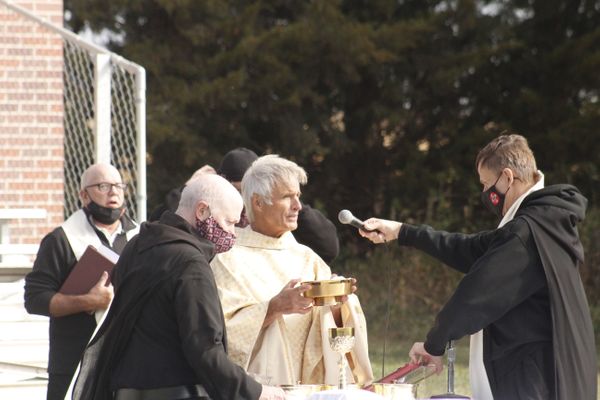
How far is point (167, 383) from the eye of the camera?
4438mm

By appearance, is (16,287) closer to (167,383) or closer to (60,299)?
(60,299)

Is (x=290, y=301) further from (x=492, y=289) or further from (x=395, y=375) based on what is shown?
(x=492, y=289)

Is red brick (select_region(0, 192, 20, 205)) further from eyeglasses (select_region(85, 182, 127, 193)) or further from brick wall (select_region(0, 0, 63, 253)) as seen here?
eyeglasses (select_region(85, 182, 127, 193))

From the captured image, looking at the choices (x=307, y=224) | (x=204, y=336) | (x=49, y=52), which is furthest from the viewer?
(x=49, y=52)

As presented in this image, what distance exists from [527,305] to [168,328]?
1.60 m

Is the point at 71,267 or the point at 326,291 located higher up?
the point at 71,267

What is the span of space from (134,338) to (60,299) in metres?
1.87

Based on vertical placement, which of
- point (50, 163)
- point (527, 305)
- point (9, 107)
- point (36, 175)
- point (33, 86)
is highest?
point (33, 86)

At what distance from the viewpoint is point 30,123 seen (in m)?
10.9

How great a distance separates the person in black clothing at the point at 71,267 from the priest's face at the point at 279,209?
3.56ft

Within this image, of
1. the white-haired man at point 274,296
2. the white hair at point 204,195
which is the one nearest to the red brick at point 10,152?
the white-haired man at point 274,296

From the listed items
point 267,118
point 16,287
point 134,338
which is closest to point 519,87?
point 267,118

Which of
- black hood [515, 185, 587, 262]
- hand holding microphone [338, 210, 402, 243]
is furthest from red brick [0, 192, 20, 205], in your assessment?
black hood [515, 185, 587, 262]

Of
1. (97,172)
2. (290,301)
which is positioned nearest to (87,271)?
(97,172)
